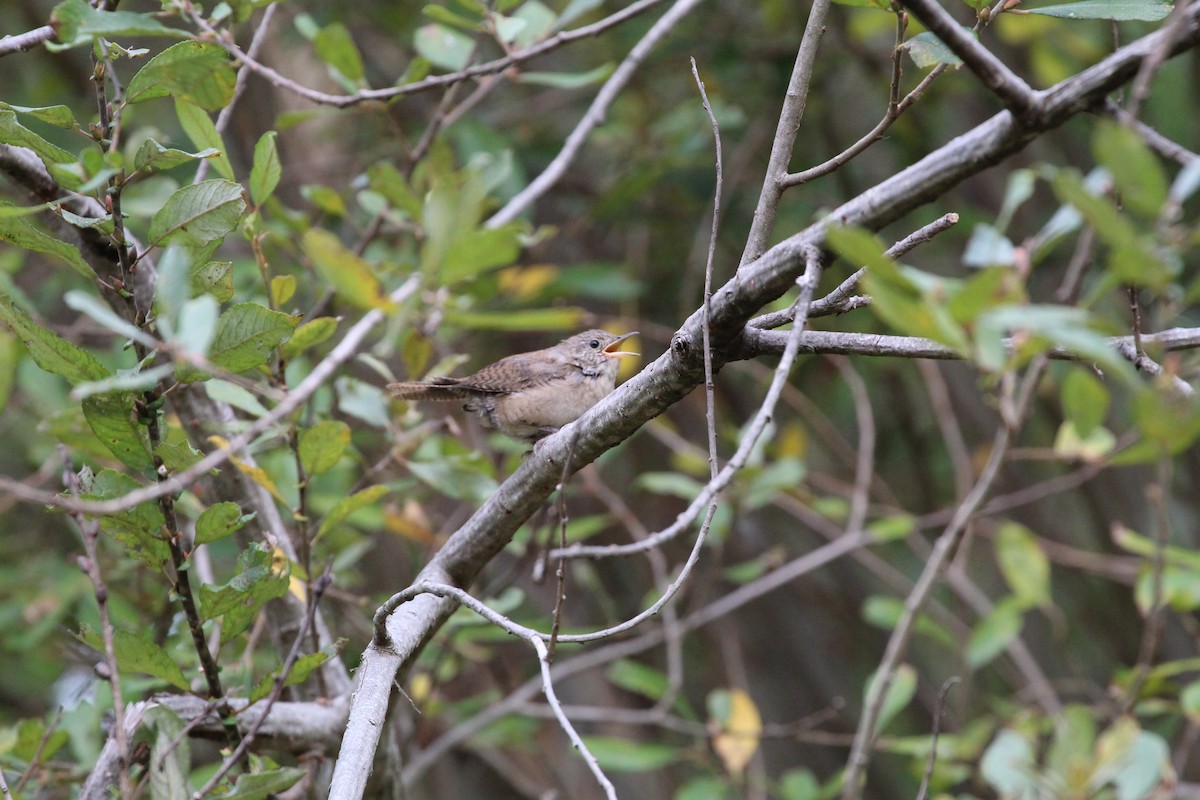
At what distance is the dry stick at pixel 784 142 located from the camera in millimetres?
1857

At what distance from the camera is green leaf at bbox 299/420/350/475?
2.48m

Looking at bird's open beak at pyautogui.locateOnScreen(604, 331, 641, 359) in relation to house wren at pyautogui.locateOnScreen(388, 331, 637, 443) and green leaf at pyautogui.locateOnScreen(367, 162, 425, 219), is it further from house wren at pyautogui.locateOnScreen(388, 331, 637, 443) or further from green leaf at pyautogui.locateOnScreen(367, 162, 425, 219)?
green leaf at pyautogui.locateOnScreen(367, 162, 425, 219)

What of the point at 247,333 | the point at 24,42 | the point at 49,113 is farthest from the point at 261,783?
the point at 24,42

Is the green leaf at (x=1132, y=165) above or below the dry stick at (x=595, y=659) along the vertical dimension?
above

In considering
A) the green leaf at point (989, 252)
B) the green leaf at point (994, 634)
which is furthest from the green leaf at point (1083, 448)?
the green leaf at point (989, 252)

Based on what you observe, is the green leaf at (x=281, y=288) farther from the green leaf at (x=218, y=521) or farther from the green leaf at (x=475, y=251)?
the green leaf at (x=475, y=251)

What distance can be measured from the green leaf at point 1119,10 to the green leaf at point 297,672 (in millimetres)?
1841

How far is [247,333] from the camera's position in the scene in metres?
Answer: 2.09

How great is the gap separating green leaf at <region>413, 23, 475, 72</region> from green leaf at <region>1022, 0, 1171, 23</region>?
6.95ft

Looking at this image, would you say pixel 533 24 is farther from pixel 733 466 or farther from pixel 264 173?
pixel 733 466

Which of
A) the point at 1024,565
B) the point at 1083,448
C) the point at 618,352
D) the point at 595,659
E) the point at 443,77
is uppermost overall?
the point at 443,77

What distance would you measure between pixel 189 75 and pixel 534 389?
2036 mm

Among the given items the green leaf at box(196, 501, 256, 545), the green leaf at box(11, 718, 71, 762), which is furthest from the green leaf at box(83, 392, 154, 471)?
the green leaf at box(11, 718, 71, 762)

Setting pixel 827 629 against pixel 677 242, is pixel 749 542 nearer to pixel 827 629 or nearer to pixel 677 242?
pixel 827 629
